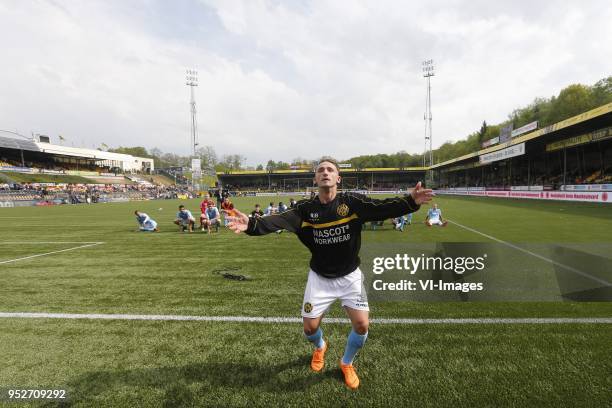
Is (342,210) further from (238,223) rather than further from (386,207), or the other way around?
(238,223)

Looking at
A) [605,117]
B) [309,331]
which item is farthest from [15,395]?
[605,117]

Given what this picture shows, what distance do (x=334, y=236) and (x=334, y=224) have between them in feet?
0.42

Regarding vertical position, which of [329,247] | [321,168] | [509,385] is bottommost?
[509,385]

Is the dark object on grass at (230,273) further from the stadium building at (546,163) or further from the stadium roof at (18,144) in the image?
the stadium roof at (18,144)

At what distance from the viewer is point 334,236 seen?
3082 millimetres

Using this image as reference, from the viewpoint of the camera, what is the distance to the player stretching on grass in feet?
10.0

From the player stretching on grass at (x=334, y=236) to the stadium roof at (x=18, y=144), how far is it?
81510mm

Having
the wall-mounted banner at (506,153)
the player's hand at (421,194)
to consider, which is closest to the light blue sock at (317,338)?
the player's hand at (421,194)

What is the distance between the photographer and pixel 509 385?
2992 millimetres

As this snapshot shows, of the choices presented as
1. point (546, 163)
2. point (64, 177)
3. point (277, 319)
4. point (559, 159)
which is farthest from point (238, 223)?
point (64, 177)

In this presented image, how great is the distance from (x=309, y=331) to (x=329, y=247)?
96cm

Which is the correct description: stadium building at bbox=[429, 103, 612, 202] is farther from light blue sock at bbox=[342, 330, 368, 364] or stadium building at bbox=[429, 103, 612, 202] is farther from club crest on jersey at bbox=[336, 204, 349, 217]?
light blue sock at bbox=[342, 330, 368, 364]

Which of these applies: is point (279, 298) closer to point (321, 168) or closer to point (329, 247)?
point (329, 247)

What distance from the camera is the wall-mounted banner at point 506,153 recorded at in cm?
2990
